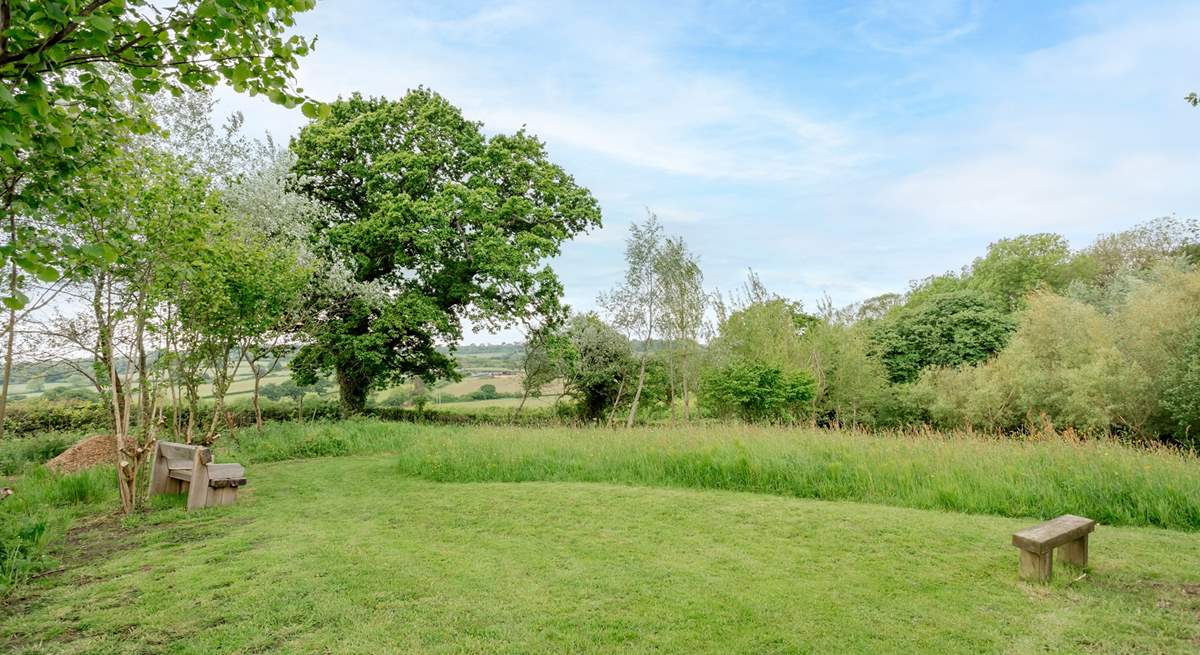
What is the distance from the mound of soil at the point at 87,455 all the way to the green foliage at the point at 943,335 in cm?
2966

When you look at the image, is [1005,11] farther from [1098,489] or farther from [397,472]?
[397,472]

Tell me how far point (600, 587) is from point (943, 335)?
32479mm

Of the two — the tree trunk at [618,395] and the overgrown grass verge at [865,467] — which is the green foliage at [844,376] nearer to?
the tree trunk at [618,395]

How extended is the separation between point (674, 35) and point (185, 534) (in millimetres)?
10252

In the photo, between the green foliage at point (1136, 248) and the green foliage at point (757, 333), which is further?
the green foliage at point (1136, 248)

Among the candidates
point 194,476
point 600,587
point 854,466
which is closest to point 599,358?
point 854,466

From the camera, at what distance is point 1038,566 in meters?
4.64

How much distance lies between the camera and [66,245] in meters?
2.68

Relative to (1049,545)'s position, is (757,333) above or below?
above

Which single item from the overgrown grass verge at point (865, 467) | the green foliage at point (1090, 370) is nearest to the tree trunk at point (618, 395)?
the overgrown grass verge at point (865, 467)

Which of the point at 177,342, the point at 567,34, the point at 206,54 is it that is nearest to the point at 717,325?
the point at 567,34

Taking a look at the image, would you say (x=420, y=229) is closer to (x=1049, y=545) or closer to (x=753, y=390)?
(x=753, y=390)

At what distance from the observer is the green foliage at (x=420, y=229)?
17.0 metres

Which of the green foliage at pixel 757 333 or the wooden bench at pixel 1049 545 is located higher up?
the green foliage at pixel 757 333
